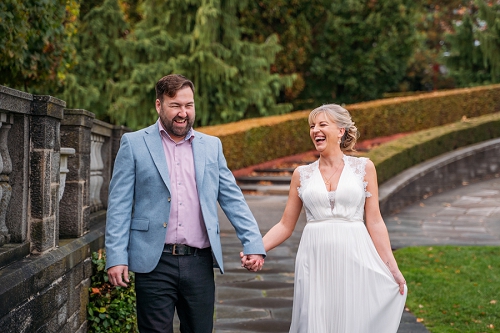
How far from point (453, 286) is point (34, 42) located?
6.41m

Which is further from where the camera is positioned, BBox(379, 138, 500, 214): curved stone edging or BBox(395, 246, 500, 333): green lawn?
BBox(379, 138, 500, 214): curved stone edging

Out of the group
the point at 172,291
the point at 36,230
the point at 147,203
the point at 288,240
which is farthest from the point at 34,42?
the point at 172,291

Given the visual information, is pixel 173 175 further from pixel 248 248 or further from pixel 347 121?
pixel 347 121

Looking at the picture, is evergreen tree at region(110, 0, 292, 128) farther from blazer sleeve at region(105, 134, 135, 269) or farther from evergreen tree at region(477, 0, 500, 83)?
blazer sleeve at region(105, 134, 135, 269)

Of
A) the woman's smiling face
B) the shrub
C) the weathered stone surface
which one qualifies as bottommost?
the shrub

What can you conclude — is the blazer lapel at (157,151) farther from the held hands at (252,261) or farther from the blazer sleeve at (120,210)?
the held hands at (252,261)

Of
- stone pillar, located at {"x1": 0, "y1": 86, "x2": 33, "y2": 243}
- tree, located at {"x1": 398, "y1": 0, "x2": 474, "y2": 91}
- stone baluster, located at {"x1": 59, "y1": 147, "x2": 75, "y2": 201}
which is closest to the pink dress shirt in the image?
stone pillar, located at {"x1": 0, "y1": 86, "x2": 33, "y2": 243}

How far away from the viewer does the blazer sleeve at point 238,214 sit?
3.82 meters

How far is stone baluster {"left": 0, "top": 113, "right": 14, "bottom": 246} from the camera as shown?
3.72m

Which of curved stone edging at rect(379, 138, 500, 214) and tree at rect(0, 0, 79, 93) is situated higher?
tree at rect(0, 0, 79, 93)

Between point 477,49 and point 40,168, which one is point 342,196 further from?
point 477,49

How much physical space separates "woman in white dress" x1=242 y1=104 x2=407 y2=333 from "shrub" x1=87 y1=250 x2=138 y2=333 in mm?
1596

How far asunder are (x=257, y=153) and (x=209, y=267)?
1334 centimetres

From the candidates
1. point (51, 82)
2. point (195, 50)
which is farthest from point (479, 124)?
point (51, 82)
